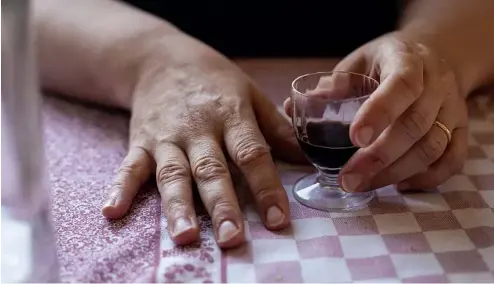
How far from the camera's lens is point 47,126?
0.95 m

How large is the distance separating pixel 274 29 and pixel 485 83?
1.17 ft

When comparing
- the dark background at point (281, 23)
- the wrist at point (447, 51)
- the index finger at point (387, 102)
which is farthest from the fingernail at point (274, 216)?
the dark background at point (281, 23)

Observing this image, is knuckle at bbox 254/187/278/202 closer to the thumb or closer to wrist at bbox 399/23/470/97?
the thumb

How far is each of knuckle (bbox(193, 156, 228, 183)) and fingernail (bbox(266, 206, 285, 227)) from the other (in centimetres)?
6

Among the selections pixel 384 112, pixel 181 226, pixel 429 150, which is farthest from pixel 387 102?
pixel 181 226

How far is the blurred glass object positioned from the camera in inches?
19.7

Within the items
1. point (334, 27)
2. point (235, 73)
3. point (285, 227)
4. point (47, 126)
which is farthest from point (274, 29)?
point (285, 227)

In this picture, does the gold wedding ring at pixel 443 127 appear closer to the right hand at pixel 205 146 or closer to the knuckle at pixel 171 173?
the right hand at pixel 205 146

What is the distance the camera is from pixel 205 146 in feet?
2.48

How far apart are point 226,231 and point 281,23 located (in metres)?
0.58

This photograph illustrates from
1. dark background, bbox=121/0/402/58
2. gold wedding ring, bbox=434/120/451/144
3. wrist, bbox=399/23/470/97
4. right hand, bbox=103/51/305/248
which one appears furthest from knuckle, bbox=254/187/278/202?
dark background, bbox=121/0/402/58

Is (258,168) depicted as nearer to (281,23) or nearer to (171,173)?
(171,173)

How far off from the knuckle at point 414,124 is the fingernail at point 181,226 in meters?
0.25

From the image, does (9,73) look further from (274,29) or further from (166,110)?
(274,29)
